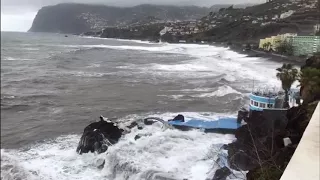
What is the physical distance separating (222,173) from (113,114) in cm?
1112

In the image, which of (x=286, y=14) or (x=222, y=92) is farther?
(x=286, y=14)

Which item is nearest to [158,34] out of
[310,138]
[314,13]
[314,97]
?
[314,13]

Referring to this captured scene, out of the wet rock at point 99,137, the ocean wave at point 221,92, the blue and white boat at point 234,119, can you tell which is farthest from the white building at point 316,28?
the wet rock at point 99,137

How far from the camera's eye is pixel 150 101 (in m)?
24.0

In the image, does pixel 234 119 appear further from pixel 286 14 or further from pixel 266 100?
pixel 286 14

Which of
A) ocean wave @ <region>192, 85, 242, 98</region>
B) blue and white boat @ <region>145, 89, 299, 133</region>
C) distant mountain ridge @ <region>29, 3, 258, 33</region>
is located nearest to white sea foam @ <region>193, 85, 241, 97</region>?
ocean wave @ <region>192, 85, 242, 98</region>

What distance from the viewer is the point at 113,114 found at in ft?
68.9

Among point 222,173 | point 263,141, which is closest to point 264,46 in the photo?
point 263,141

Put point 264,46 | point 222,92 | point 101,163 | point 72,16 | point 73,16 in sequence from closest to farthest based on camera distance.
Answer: point 101,163
point 222,92
point 264,46
point 72,16
point 73,16

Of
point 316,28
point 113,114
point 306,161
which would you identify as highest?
point 316,28

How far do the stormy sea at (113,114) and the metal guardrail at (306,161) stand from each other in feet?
17.3

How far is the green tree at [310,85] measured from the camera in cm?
1661

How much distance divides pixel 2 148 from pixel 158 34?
12792cm

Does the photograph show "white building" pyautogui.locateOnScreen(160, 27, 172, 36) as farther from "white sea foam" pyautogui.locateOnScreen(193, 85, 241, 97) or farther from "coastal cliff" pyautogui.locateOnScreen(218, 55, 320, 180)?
"coastal cliff" pyautogui.locateOnScreen(218, 55, 320, 180)
